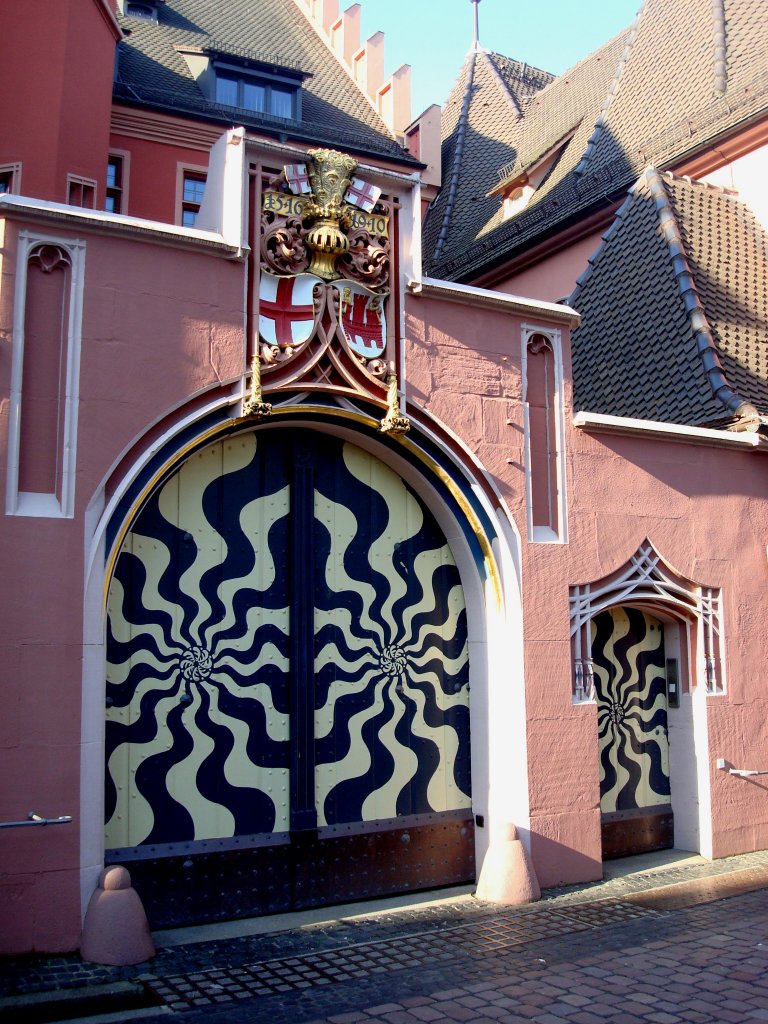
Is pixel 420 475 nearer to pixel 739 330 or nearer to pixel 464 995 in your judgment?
pixel 464 995

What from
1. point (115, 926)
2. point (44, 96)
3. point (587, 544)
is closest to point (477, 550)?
point (587, 544)

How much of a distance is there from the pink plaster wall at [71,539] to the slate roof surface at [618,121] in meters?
10.1

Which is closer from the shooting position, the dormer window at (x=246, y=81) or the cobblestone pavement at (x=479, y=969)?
the cobblestone pavement at (x=479, y=969)

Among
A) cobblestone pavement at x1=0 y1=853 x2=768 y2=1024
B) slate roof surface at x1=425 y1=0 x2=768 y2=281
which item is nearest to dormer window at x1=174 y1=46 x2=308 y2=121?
slate roof surface at x1=425 y1=0 x2=768 y2=281

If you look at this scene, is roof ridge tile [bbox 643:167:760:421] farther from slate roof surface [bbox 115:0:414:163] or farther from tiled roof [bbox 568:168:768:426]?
slate roof surface [bbox 115:0:414:163]

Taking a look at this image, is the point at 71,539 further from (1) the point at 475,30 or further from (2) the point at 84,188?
(1) the point at 475,30

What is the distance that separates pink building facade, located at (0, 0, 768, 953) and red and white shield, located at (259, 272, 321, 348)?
0.8 inches

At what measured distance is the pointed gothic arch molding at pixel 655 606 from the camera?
895 cm

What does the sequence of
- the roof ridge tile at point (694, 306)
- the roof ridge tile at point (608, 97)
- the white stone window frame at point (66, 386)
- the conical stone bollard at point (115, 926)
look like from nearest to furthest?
the conical stone bollard at point (115, 926)
the white stone window frame at point (66, 386)
the roof ridge tile at point (694, 306)
the roof ridge tile at point (608, 97)

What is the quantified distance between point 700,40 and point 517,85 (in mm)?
7786

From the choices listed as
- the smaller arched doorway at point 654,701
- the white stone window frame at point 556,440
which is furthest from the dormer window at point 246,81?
the smaller arched doorway at point 654,701

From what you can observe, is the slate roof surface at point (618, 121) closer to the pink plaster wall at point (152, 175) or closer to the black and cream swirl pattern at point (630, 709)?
the pink plaster wall at point (152, 175)

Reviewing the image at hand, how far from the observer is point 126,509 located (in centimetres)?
716


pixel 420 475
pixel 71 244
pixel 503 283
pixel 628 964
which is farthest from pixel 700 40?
pixel 628 964
